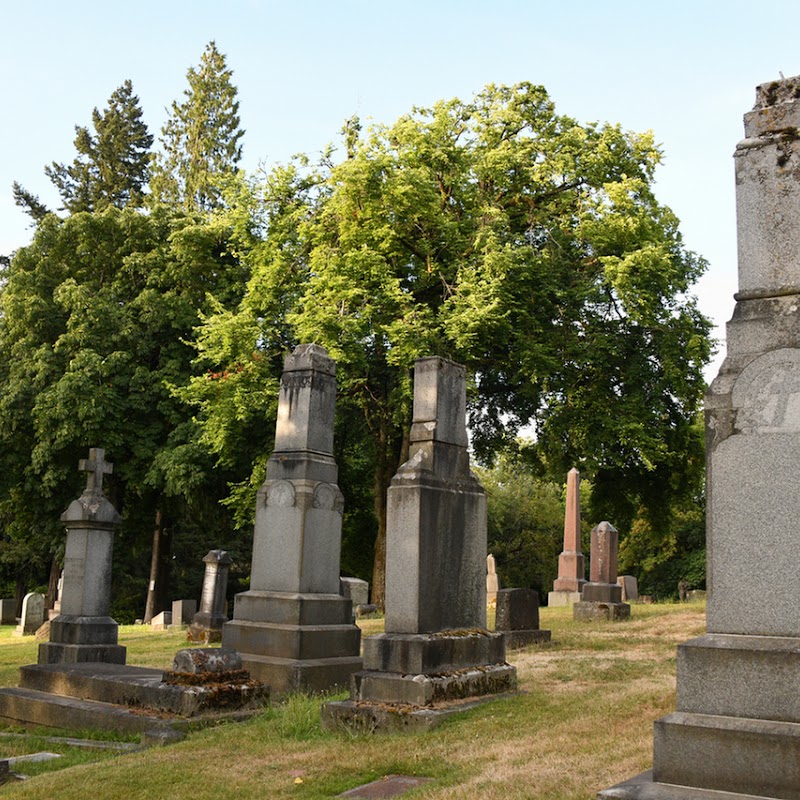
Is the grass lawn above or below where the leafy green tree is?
below

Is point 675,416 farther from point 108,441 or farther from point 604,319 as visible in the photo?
point 108,441

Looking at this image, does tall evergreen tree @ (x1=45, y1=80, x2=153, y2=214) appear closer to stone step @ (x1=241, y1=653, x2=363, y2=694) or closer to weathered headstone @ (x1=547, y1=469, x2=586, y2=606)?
weathered headstone @ (x1=547, y1=469, x2=586, y2=606)

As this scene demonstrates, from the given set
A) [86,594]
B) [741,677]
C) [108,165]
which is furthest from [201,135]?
[741,677]

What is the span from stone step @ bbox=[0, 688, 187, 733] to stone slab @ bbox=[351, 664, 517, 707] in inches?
72.3

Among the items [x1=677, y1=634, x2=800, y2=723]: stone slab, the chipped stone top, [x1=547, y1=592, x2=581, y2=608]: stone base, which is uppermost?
the chipped stone top

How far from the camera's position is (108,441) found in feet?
85.6

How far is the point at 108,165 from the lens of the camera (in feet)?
128

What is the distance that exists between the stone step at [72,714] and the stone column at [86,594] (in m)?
1.71

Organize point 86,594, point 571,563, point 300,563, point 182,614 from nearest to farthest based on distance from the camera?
point 300,563
point 86,594
point 182,614
point 571,563

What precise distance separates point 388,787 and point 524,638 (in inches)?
352

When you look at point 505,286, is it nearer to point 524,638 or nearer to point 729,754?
point 524,638

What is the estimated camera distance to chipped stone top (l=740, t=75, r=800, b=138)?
4.99 meters

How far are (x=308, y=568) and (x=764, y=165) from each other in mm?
7562

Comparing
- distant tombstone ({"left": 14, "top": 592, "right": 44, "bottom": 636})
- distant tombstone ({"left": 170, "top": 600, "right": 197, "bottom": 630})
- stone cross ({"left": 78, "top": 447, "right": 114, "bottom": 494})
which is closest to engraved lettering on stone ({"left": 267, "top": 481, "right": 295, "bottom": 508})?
stone cross ({"left": 78, "top": 447, "right": 114, "bottom": 494})
